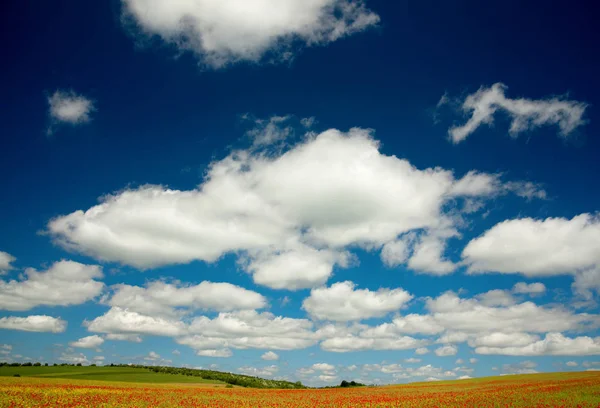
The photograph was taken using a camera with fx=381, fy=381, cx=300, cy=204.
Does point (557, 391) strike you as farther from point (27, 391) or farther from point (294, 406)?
point (27, 391)

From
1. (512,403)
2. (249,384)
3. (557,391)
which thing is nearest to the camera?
(512,403)

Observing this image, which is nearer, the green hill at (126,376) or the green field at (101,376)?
the green field at (101,376)

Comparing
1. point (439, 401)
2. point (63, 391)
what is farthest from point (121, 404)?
point (439, 401)

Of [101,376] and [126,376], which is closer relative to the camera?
[101,376]

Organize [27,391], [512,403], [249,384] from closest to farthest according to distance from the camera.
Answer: [512,403]
[27,391]
[249,384]

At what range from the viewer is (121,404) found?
3447 cm

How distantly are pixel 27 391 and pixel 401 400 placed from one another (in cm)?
4037

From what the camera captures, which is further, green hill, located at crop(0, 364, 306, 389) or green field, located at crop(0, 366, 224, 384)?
green hill, located at crop(0, 364, 306, 389)

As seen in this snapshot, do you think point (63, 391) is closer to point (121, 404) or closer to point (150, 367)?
point (121, 404)

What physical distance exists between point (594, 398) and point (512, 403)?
27.8ft

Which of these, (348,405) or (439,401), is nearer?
(348,405)

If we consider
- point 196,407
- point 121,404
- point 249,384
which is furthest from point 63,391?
point 249,384

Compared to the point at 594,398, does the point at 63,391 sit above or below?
below

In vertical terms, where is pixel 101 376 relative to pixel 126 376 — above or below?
below
